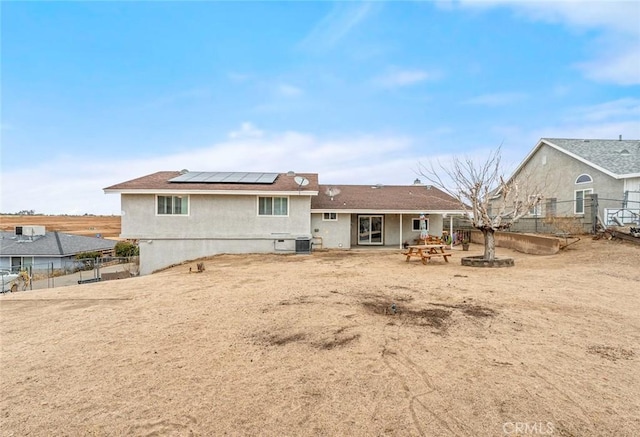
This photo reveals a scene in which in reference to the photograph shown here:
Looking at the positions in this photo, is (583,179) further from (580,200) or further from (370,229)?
(370,229)

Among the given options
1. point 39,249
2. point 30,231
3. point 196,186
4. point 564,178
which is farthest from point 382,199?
point 30,231

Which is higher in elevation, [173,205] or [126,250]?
[173,205]

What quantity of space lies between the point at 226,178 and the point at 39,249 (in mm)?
23343

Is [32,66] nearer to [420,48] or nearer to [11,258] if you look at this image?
[420,48]

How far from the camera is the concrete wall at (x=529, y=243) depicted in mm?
13859

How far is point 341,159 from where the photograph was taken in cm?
2738

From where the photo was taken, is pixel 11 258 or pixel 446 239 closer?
pixel 446 239

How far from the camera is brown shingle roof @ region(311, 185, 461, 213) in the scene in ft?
58.1

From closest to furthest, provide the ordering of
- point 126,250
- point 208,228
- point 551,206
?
point 208,228, point 551,206, point 126,250

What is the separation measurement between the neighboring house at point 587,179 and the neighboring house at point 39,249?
3631cm

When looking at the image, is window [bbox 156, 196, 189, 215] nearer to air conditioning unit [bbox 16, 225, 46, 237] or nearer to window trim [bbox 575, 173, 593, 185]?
window trim [bbox 575, 173, 593, 185]

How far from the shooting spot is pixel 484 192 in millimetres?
12508

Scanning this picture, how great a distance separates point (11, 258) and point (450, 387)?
119 feet

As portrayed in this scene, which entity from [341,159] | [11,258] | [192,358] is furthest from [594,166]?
[11,258]
